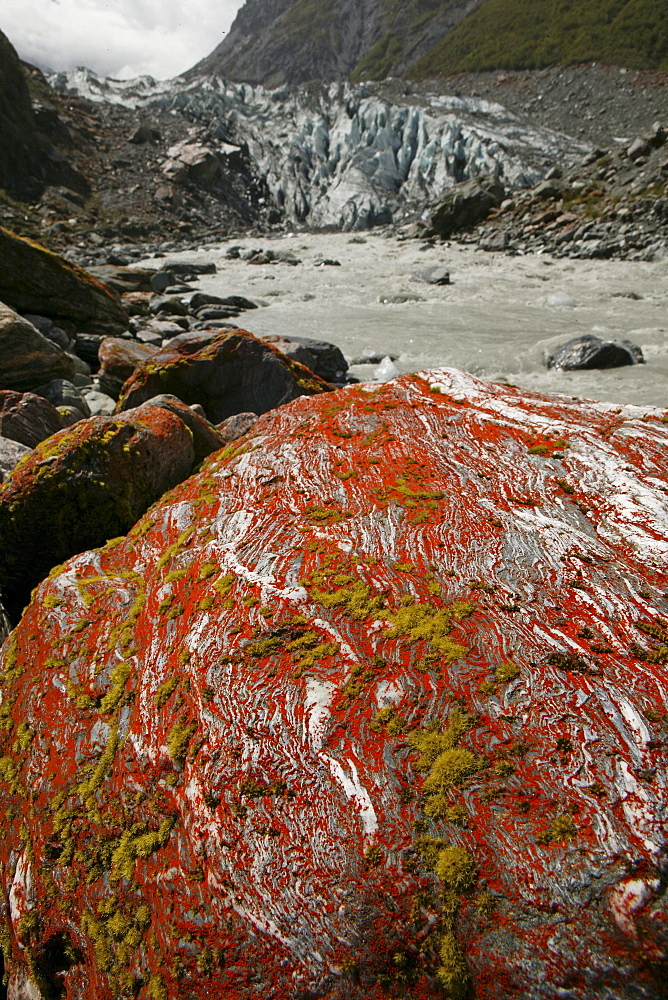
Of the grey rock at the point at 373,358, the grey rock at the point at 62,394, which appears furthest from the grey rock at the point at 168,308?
the grey rock at the point at 62,394

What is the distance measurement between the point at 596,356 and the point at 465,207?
25297mm

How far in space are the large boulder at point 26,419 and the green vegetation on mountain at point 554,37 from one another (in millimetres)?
79856

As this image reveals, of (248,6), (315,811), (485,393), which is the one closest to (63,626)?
(315,811)

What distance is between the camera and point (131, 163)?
176 ft

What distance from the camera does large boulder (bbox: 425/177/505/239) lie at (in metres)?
31.9

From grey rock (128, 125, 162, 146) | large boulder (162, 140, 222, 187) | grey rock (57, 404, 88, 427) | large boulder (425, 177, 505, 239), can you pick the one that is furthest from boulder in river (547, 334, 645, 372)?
grey rock (128, 125, 162, 146)

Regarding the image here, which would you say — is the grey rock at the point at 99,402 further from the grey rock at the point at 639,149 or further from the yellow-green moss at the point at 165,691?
the grey rock at the point at 639,149

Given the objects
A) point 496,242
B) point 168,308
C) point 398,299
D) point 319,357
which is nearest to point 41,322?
point 168,308

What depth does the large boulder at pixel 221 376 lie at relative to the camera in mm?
8977

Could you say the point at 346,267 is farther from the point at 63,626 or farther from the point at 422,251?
the point at 63,626

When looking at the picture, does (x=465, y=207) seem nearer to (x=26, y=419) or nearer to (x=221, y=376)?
(x=221, y=376)

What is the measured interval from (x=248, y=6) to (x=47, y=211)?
181 metres

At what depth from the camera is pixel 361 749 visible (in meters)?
2.24

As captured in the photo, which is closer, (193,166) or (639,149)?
(639,149)
